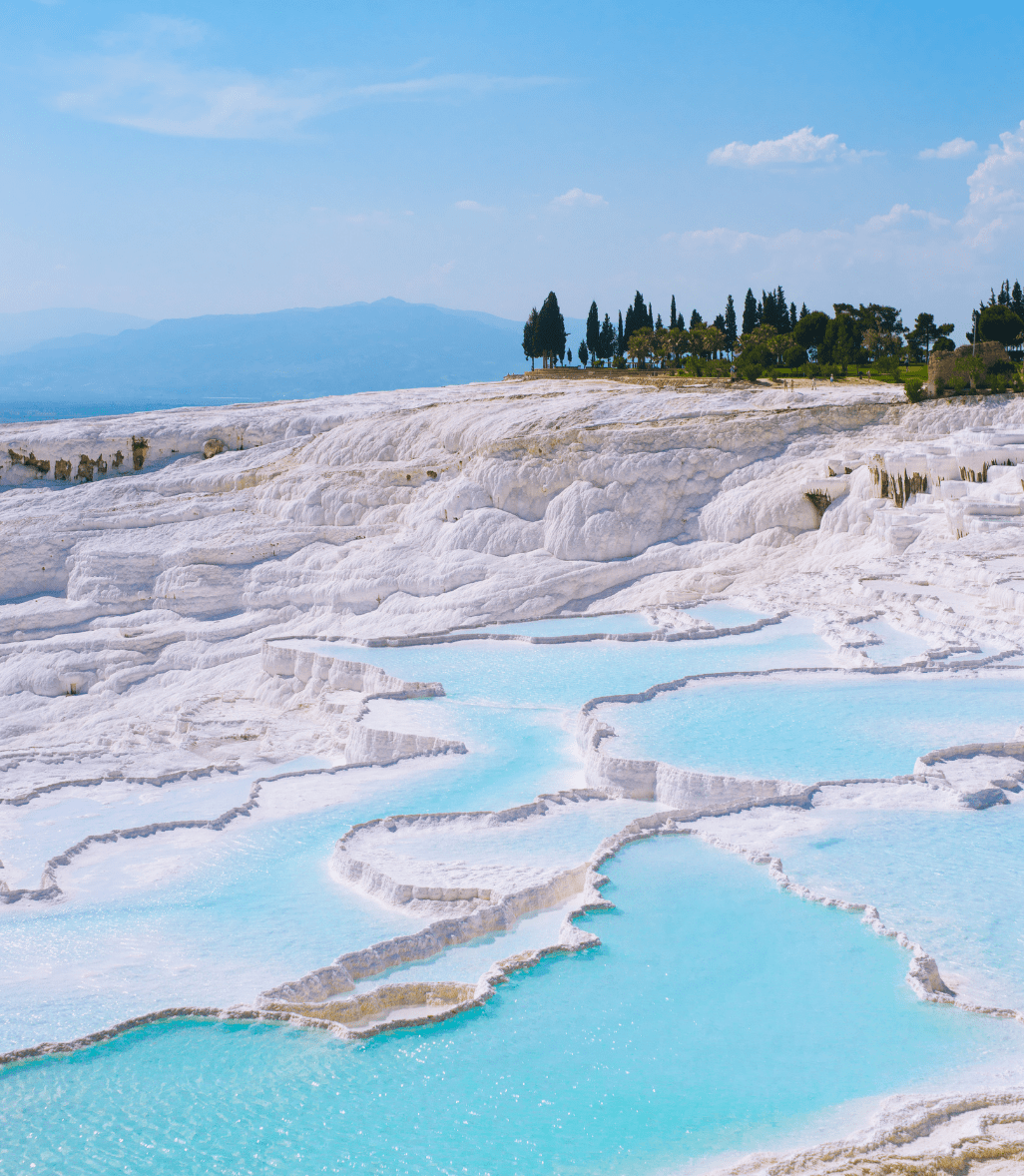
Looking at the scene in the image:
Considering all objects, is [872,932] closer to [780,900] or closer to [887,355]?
[780,900]

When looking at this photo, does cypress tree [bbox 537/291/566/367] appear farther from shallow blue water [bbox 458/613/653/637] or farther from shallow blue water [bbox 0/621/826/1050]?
shallow blue water [bbox 0/621/826/1050]

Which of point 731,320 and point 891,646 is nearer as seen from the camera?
point 891,646

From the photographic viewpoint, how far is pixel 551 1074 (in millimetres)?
5098

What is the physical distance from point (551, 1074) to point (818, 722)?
5.67 m

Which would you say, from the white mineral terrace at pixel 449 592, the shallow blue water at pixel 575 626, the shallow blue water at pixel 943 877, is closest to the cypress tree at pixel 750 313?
the white mineral terrace at pixel 449 592

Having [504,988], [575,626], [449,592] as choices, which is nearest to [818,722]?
[504,988]

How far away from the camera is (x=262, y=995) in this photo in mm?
5766

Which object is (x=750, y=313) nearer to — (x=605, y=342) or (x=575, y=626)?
(x=605, y=342)

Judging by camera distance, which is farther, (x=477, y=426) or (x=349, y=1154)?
(x=477, y=426)

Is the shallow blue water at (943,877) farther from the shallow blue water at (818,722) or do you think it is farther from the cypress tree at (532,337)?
the cypress tree at (532,337)

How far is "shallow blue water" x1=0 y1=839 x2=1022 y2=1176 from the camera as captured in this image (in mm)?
4656

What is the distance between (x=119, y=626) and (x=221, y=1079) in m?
16.3

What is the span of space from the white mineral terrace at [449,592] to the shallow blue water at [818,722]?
1.18ft

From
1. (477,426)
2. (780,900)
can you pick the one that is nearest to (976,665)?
(780,900)
